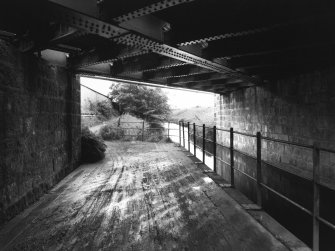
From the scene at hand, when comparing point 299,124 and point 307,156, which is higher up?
point 299,124

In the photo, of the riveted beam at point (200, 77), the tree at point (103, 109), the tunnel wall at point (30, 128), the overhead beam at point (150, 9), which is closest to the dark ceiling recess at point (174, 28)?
the overhead beam at point (150, 9)

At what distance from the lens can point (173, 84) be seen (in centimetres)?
1125

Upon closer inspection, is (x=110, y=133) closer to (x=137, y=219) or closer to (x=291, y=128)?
(x=291, y=128)

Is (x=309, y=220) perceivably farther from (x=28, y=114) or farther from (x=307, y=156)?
(x=28, y=114)

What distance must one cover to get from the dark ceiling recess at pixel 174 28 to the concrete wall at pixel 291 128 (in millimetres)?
1311

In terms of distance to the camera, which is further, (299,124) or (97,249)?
(299,124)

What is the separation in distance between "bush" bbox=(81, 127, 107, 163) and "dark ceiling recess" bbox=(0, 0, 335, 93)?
8.71ft

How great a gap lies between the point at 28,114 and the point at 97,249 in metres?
2.70

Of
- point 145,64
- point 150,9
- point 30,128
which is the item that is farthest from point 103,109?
point 150,9

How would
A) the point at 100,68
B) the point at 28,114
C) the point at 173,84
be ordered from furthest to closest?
the point at 173,84 < the point at 100,68 < the point at 28,114

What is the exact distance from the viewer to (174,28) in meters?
4.36

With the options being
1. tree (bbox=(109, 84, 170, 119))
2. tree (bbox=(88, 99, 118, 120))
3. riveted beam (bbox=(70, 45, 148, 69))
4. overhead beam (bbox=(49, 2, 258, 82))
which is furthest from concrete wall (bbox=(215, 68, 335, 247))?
tree (bbox=(88, 99, 118, 120))

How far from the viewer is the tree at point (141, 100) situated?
795 inches

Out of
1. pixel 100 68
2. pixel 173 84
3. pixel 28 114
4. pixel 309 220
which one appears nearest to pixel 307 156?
pixel 309 220
